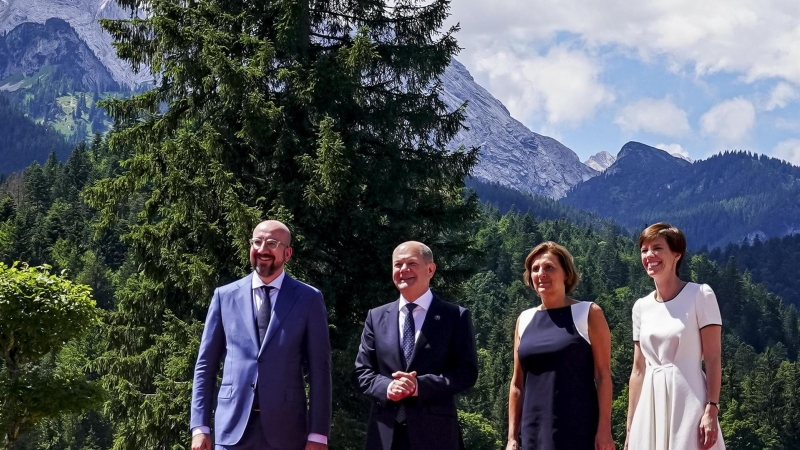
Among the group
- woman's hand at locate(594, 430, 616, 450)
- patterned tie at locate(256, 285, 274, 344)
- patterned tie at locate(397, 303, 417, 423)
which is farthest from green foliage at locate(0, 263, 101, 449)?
woman's hand at locate(594, 430, 616, 450)

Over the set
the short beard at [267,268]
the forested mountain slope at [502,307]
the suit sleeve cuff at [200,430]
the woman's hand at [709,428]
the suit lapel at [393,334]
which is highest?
the forested mountain slope at [502,307]

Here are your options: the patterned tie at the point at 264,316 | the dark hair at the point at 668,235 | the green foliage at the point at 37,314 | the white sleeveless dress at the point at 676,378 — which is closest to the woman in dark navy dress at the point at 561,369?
the white sleeveless dress at the point at 676,378

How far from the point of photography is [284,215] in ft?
51.7

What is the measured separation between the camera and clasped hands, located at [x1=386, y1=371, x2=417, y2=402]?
6352 millimetres

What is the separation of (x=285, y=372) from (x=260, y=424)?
0.36 m

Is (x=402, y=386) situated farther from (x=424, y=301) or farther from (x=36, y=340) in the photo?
(x=36, y=340)

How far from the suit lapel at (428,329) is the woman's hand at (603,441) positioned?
1.23m

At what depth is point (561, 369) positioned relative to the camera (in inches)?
259

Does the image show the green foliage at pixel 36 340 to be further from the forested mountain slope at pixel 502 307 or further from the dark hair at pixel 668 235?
the forested mountain slope at pixel 502 307

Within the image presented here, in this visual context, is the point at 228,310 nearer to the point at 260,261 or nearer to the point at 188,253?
the point at 260,261

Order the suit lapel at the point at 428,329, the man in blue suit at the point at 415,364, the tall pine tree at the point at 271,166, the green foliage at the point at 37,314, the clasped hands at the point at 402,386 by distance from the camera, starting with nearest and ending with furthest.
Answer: the clasped hands at the point at 402,386 → the man in blue suit at the point at 415,364 → the suit lapel at the point at 428,329 → the tall pine tree at the point at 271,166 → the green foliage at the point at 37,314

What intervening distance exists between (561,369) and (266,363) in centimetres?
191

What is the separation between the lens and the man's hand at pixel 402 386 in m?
6.35

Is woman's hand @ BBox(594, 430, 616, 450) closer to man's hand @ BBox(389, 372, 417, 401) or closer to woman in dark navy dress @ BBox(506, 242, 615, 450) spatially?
woman in dark navy dress @ BBox(506, 242, 615, 450)
